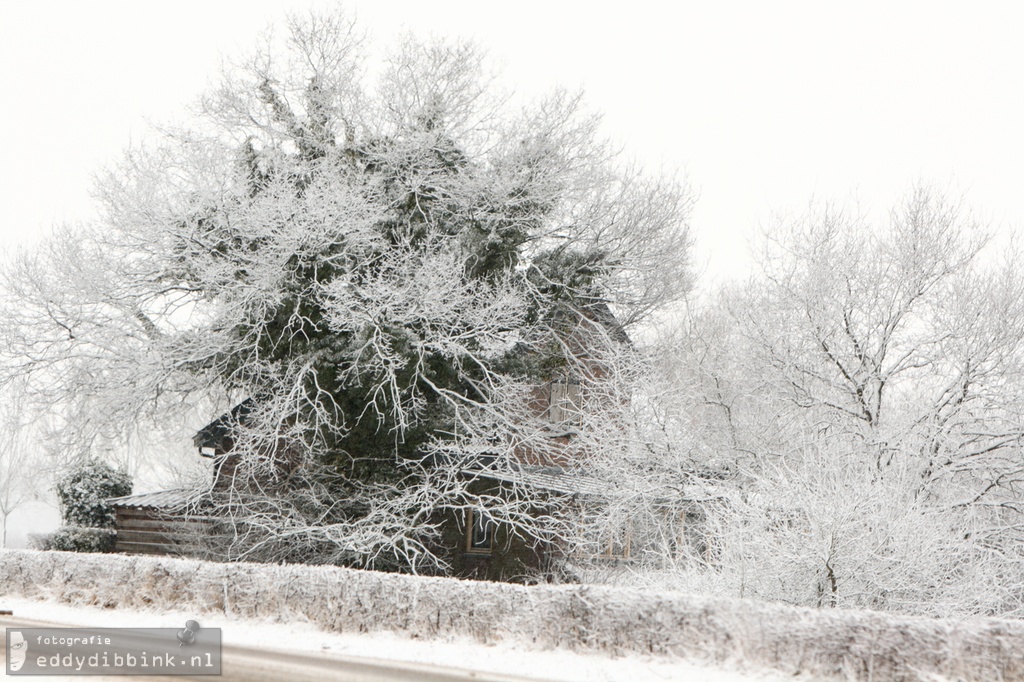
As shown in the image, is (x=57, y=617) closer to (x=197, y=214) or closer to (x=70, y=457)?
(x=70, y=457)

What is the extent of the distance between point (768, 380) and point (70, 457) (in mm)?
15771

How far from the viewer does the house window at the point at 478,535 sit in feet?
78.5

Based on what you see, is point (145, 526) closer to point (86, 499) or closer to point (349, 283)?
point (86, 499)

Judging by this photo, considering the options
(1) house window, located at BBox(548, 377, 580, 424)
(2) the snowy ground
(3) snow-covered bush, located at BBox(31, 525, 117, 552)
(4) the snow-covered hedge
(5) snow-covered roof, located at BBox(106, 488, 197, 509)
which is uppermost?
(1) house window, located at BBox(548, 377, 580, 424)

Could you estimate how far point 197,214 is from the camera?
819 inches

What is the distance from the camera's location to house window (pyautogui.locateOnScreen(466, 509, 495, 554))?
78.5ft

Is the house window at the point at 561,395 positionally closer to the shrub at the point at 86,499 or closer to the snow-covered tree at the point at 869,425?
the snow-covered tree at the point at 869,425

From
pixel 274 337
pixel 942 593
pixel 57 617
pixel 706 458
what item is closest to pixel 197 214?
pixel 274 337

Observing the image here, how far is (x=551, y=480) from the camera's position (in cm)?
Result: 2230

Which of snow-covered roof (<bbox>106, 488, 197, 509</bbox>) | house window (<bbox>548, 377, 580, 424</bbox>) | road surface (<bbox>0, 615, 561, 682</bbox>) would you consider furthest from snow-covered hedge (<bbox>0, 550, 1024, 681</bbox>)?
house window (<bbox>548, 377, 580, 424</bbox>)

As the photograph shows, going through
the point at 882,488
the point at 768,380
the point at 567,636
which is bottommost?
the point at 567,636

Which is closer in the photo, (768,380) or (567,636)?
(567,636)

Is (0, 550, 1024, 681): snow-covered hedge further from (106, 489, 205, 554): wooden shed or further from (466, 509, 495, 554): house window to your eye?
(466, 509, 495, 554): house window

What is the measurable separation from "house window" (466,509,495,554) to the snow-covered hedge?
30.4ft
